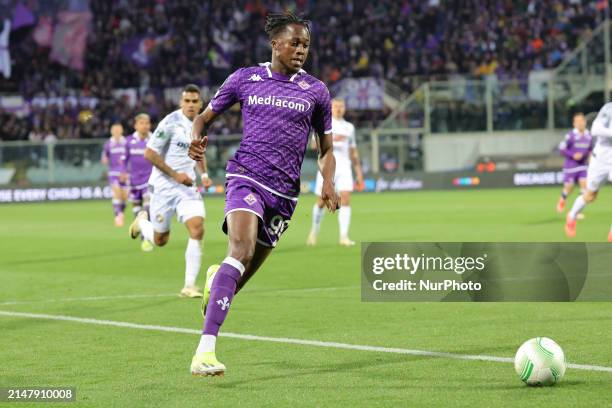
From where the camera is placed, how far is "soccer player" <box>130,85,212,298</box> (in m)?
12.2

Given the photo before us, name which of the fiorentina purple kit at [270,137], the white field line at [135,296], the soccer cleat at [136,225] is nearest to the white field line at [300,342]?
the white field line at [135,296]

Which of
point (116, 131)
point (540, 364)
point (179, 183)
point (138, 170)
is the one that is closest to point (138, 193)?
point (138, 170)

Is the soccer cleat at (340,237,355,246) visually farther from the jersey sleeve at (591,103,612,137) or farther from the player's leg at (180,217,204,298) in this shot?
the player's leg at (180,217,204,298)

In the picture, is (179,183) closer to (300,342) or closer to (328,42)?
(300,342)

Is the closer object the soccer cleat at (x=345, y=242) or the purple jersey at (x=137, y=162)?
the soccer cleat at (x=345, y=242)

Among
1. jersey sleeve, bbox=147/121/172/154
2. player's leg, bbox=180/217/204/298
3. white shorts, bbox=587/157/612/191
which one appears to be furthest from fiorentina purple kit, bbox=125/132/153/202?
player's leg, bbox=180/217/204/298

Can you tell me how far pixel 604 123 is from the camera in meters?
17.8

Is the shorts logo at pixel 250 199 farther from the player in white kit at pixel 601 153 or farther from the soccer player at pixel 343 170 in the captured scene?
the soccer player at pixel 343 170

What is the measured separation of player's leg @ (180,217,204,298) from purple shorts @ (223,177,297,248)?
14.0ft

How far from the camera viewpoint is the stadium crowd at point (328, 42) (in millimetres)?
44188

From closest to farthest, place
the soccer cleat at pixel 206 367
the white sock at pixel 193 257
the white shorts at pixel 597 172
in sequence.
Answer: the soccer cleat at pixel 206 367
the white sock at pixel 193 257
the white shorts at pixel 597 172

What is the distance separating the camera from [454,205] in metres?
30.1

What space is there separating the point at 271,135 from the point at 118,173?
65.7 ft

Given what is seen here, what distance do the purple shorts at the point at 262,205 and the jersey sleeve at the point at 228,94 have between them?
0.52m
